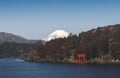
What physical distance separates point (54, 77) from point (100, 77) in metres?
14.7

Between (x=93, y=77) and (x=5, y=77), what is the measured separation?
95.1ft

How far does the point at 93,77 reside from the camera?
11456 cm

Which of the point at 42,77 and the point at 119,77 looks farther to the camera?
the point at 42,77

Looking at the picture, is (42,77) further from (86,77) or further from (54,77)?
(86,77)

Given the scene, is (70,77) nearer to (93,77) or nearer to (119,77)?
(93,77)

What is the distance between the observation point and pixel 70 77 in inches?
4621

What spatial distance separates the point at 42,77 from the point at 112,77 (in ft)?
74.9

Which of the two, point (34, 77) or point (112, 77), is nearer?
point (112, 77)

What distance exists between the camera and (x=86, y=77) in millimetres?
115688

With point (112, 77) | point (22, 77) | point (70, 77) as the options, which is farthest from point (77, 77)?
point (22, 77)

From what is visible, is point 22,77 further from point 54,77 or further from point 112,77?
point 112,77

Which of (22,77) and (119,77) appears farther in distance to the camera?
(22,77)

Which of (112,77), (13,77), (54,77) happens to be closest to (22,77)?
(13,77)

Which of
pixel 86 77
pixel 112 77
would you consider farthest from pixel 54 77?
pixel 112 77
